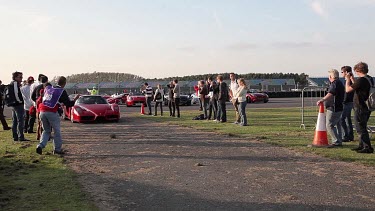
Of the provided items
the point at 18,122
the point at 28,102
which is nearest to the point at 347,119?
the point at 18,122

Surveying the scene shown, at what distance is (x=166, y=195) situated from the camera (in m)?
5.29

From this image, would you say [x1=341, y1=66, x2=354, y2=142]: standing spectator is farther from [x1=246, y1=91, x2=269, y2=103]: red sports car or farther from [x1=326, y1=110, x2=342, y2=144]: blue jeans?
[x1=246, y1=91, x2=269, y2=103]: red sports car

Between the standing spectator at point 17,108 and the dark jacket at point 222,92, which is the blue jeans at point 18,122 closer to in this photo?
the standing spectator at point 17,108

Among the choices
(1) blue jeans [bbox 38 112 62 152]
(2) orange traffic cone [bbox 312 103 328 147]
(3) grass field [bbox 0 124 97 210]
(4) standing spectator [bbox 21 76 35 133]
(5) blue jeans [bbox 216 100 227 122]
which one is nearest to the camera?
(3) grass field [bbox 0 124 97 210]

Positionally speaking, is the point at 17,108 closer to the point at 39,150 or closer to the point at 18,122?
the point at 18,122

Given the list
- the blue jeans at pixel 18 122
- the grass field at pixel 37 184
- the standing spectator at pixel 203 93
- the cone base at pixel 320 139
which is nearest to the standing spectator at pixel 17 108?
the blue jeans at pixel 18 122

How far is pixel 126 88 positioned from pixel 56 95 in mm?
55337

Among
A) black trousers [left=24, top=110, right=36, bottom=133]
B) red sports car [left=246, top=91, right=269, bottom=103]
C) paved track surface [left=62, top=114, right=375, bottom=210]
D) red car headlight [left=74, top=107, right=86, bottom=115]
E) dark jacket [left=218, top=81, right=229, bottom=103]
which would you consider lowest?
paved track surface [left=62, top=114, right=375, bottom=210]

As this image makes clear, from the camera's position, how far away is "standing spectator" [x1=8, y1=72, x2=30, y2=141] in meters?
10.9

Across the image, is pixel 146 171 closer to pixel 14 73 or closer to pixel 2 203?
pixel 2 203

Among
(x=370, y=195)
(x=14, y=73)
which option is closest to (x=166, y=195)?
(x=370, y=195)

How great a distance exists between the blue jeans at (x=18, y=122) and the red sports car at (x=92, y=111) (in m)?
5.10

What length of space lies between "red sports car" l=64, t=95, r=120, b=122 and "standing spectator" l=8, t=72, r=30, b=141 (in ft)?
16.7

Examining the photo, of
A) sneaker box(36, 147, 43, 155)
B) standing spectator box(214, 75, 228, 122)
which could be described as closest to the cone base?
sneaker box(36, 147, 43, 155)
